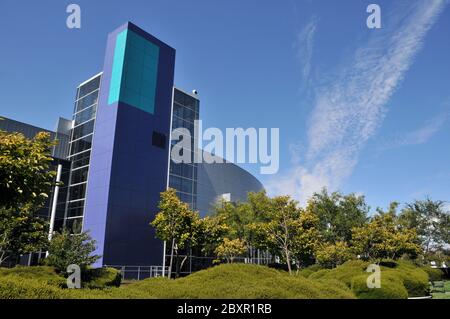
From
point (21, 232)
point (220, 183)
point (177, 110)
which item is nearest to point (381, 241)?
point (177, 110)

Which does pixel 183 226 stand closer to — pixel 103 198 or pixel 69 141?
pixel 103 198

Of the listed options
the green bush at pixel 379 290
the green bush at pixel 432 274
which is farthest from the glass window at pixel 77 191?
the green bush at pixel 432 274

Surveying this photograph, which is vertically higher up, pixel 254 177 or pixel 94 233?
pixel 254 177

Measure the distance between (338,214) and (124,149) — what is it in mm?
31473

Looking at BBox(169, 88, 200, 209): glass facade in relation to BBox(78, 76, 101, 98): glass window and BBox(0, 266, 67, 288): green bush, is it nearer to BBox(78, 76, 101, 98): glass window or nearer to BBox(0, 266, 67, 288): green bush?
BBox(78, 76, 101, 98): glass window

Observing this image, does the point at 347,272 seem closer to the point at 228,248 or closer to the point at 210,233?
the point at 210,233

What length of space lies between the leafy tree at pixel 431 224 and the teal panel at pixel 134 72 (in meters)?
46.6

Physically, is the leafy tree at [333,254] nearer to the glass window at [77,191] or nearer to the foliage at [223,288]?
the foliage at [223,288]

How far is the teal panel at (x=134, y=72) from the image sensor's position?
35.5 metres

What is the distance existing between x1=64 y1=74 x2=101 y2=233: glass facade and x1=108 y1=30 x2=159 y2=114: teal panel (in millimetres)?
4150

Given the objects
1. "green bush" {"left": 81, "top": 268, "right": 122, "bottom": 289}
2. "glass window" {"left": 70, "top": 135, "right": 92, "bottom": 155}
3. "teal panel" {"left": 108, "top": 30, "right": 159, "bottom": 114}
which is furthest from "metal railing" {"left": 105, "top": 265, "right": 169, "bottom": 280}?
"teal panel" {"left": 108, "top": 30, "right": 159, "bottom": 114}

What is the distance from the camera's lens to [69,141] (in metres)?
39.6
